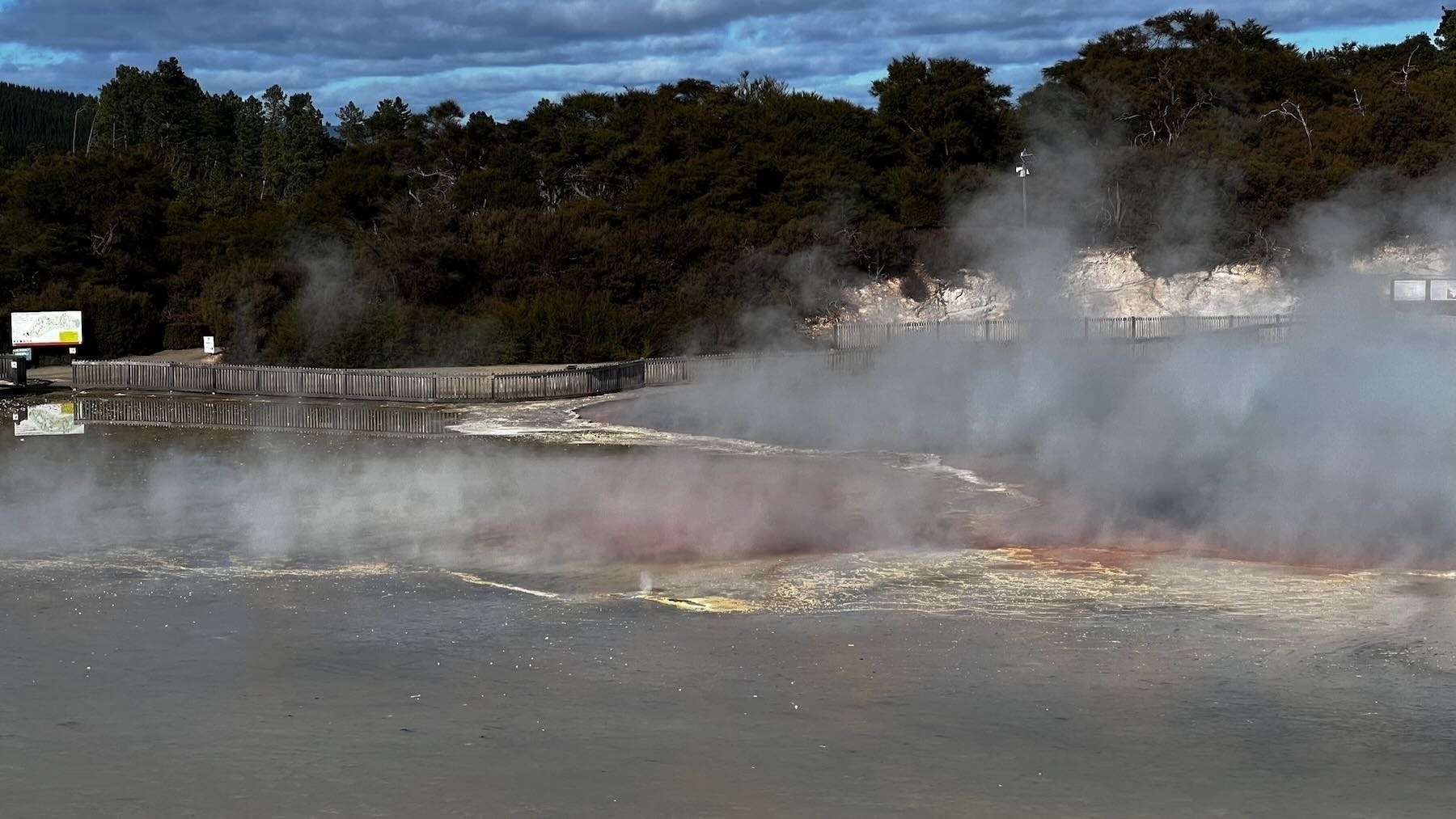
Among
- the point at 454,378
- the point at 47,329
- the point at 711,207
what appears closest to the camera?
the point at 454,378

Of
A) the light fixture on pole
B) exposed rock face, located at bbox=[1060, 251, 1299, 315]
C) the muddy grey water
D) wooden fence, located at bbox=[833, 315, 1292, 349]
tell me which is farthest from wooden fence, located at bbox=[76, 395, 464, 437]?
exposed rock face, located at bbox=[1060, 251, 1299, 315]

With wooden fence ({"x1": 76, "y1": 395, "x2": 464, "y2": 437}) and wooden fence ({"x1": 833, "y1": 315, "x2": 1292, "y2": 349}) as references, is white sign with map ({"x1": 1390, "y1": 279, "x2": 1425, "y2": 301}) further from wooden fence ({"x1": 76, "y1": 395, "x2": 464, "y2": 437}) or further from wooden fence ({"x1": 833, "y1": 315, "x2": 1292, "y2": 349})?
wooden fence ({"x1": 76, "y1": 395, "x2": 464, "y2": 437})

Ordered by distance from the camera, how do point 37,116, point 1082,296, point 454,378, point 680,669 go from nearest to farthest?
point 680,669 → point 454,378 → point 1082,296 → point 37,116

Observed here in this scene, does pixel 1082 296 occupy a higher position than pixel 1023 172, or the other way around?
pixel 1023 172

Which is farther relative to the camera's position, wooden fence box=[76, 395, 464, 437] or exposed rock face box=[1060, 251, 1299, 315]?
exposed rock face box=[1060, 251, 1299, 315]

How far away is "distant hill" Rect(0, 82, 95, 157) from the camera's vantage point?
408 feet

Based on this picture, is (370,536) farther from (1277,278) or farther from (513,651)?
(1277,278)

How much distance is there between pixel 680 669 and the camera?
1066cm

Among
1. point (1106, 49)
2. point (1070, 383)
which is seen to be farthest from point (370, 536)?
point (1106, 49)

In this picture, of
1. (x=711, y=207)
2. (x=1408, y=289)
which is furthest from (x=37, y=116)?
(x=1408, y=289)

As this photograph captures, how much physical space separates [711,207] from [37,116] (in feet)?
356

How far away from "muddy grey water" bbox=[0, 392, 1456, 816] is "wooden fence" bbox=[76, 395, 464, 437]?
798 cm

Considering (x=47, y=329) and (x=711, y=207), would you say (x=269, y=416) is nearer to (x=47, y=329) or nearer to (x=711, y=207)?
(x=47, y=329)

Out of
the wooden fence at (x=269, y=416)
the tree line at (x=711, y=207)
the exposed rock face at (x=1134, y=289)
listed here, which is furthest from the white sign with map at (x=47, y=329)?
the exposed rock face at (x=1134, y=289)
